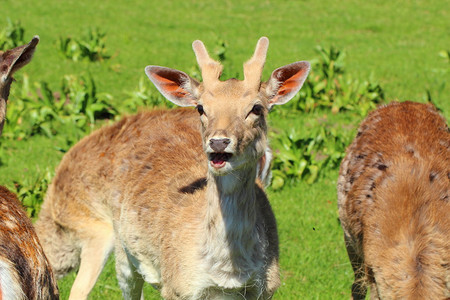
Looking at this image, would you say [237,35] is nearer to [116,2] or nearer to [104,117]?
[116,2]

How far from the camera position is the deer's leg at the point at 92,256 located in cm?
679

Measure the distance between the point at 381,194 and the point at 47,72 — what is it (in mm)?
10060

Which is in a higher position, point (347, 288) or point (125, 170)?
point (125, 170)

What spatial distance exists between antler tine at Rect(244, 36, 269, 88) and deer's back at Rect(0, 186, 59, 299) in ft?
6.29

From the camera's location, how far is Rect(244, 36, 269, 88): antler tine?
5336 mm

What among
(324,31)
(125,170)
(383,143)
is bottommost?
(324,31)

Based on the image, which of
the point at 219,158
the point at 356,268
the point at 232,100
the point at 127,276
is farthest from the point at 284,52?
the point at 219,158

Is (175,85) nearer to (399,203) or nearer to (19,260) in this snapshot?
(399,203)

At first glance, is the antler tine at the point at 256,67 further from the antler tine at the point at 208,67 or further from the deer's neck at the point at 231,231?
the deer's neck at the point at 231,231

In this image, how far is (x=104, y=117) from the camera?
12.0 meters

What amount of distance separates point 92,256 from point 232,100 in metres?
2.58

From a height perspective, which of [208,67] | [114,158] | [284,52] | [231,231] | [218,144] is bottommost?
[284,52]

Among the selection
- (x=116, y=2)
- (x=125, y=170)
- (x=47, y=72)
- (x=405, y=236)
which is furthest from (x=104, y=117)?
(x=116, y=2)

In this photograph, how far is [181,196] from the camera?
19.2 ft
